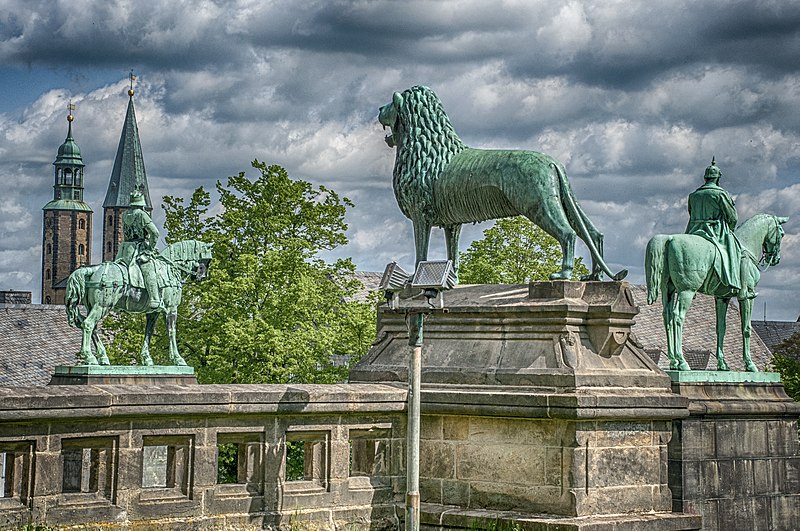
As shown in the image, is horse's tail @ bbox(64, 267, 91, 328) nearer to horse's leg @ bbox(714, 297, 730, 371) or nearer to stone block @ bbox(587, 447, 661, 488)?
horse's leg @ bbox(714, 297, 730, 371)

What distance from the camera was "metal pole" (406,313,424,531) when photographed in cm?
921

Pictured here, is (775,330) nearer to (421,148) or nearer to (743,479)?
(743,479)

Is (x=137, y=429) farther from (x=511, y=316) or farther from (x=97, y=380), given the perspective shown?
(x=97, y=380)

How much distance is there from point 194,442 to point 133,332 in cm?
2545

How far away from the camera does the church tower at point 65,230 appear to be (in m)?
143

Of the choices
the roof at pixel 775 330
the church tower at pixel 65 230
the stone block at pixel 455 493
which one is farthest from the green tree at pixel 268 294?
the church tower at pixel 65 230

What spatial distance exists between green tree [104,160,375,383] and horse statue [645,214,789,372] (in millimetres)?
15163

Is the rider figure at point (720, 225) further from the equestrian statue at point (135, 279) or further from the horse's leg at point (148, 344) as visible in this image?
the horse's leg at point (148, 344)

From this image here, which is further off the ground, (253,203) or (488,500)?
(253,203)

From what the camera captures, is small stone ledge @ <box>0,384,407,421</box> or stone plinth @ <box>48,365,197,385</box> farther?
stone plinth @ <box>48,365,197,385</box>

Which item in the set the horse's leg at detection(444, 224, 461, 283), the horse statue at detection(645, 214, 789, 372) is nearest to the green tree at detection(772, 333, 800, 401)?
the horse statue at detection(645, 214, 789, 372)

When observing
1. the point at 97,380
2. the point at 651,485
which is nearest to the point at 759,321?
the point at 97,380

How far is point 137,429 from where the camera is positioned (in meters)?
9.14

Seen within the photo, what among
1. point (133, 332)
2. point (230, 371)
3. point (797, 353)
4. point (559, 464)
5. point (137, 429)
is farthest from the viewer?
point (797, 353)
